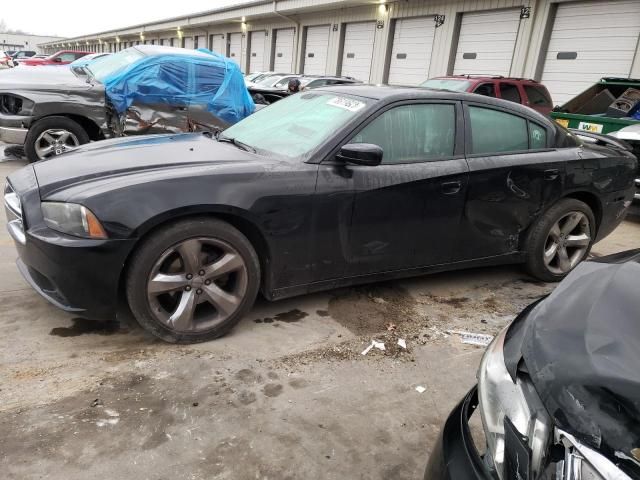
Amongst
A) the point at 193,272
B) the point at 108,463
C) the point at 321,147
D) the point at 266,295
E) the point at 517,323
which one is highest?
the point at 321,147

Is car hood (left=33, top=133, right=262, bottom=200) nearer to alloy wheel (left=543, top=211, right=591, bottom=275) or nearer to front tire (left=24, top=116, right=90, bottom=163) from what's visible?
alloy wheel (left=543, top=211, right=591, bottom=275)

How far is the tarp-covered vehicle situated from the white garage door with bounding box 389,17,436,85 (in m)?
10.2

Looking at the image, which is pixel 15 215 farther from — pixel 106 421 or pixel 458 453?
pixel 458 453

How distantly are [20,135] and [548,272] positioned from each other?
6523mm

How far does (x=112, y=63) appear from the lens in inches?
331

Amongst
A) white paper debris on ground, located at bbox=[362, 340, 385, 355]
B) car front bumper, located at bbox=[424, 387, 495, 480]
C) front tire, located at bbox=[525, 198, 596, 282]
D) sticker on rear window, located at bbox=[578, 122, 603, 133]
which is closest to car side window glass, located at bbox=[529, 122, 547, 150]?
front tire, located at bbox=[525, 198, 596, 282]

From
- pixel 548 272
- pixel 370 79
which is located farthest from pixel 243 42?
pixel 548 272

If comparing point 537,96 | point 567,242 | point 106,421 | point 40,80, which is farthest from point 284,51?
point 106,421

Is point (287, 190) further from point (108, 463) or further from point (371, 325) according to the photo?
point (108, 463)

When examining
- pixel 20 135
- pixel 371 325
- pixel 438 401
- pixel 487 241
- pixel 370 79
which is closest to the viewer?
pixel 438 401

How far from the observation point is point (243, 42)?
A: 93.8 ft

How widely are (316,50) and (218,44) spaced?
12.4 m

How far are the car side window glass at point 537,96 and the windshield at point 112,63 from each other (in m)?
7.44

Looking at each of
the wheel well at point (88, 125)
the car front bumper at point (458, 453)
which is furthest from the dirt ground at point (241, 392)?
the wheel well at point (88, 125)
